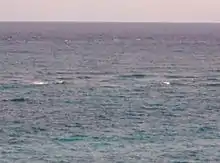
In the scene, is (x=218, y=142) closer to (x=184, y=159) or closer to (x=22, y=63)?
(x=184, y=159)

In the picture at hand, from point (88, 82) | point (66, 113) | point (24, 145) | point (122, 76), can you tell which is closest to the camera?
point (24, 145)

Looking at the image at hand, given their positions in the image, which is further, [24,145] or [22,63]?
[22,63]

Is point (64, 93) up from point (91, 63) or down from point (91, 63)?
down

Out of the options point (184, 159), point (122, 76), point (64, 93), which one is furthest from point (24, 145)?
point (122, 76)

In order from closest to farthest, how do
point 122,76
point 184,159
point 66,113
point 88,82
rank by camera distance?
point 184,159
point 66,113
point 88,82
point 122,76

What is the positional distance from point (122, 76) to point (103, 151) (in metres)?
56.6

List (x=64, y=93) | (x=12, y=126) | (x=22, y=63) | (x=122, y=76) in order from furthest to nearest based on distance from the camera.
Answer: (x=22, y=63)
(x=122, y=76)
(x=64, y=93)
(x=12, y=126)

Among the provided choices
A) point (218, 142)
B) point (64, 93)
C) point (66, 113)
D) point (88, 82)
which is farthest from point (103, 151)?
point (88, 82)

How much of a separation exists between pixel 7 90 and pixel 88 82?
583 inches

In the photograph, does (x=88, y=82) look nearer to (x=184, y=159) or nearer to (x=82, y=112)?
(x=82, y=112)

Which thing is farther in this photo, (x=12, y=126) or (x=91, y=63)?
(x=91, y=63)

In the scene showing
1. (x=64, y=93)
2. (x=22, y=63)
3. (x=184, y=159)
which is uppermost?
(x=22, y=63)

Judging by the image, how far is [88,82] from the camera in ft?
349

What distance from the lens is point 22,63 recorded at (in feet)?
459
